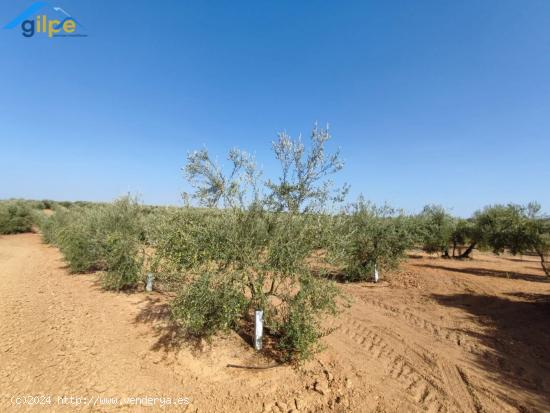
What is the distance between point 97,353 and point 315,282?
200 inches

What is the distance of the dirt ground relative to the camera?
4.41 metres

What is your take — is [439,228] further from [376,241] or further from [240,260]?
[240,260]

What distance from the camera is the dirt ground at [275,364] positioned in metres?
4.41

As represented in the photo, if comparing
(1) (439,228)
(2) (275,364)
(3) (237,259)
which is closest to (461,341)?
(2) (275,364)

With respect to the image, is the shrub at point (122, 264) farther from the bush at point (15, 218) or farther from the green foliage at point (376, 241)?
the bush at point (15, 218)

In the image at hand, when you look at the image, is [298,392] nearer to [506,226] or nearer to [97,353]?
[97,353]

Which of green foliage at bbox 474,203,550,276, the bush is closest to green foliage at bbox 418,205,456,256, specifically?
green foliage at bbox 474,203,550,276

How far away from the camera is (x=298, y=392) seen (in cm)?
461

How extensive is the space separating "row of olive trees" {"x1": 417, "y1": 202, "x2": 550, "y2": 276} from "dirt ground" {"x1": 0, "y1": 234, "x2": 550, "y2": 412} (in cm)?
661

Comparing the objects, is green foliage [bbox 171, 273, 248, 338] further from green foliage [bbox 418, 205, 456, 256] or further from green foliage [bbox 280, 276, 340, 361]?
green foliage [bbox 418, 205, 456, 256]

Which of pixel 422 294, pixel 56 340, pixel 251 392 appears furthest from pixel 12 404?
pixel 422 294

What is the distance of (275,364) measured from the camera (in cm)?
534

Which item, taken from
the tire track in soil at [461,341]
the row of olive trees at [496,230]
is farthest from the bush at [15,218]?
the row of olive trees at [496,230]

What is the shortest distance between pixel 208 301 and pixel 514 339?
25.4 feet
